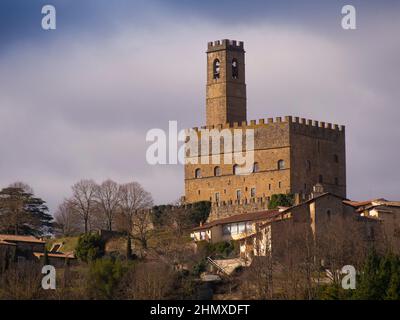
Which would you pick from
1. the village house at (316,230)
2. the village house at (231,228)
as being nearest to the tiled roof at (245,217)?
the village house at (231,228)

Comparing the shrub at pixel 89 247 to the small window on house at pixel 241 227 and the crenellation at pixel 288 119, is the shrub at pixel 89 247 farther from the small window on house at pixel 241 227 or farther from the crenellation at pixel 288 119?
the crenellation at pixel 288 119

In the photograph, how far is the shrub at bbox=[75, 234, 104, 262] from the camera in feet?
327

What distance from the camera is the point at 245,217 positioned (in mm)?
101750

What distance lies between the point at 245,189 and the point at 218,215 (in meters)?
2.13

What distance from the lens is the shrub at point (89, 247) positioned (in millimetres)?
99812

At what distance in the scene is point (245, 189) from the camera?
10625 cm

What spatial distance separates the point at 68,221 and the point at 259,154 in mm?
14191

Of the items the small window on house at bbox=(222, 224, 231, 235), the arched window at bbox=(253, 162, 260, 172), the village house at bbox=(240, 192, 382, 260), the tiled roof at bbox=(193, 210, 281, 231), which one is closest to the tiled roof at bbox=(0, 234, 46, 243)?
the tiled roof at bbox=(193, 210, 281, 231)

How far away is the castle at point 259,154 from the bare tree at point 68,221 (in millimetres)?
8157

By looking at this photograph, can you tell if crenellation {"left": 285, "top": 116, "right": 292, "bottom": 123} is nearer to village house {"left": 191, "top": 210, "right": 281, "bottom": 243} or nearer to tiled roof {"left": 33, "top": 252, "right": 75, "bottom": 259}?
village house {"left": 191, "top": 210, "right": 281, "bottom": 243}
